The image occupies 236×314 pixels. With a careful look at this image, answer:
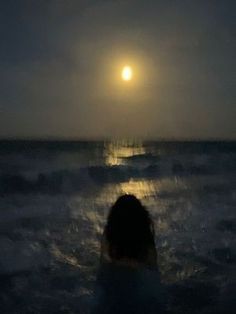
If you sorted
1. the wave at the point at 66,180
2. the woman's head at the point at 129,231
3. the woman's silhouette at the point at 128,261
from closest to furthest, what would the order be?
the woman's silhouette at the point at 128,261 → the woman's head at the point at 129,231 → the wave at the point at 66,180

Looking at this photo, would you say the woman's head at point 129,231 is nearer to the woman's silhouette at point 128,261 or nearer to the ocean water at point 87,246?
the woman's silhouette at point 128,261

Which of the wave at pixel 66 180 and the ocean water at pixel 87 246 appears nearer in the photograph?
the ocean water at pixel 87 246

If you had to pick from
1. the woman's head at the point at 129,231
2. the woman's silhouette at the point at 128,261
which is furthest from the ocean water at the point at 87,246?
the woman's head at the point at 129,231

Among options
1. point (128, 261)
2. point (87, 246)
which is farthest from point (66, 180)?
point (128, 261)

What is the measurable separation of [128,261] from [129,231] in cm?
92

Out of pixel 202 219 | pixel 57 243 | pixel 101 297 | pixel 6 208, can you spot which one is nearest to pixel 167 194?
pixel 202 219

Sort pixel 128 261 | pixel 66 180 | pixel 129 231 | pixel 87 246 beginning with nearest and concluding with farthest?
pixel 128 261, pixel 129 231, pixel 87 246, pixel 66 180

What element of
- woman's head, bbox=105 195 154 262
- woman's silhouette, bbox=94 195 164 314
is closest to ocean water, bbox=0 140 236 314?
woman's silhouette, bbox=94 195 164 314

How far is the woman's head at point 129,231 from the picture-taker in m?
12.0

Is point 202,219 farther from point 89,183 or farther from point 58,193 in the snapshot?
point 89,183

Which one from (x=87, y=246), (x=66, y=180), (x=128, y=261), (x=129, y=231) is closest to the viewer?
(x=128, y=261)

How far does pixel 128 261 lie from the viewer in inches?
475

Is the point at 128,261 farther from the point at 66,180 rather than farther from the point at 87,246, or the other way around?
the point at 66,180

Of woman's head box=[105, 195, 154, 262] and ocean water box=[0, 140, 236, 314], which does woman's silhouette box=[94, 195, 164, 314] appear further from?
ocean water box=[0, 140, 236, 314]
